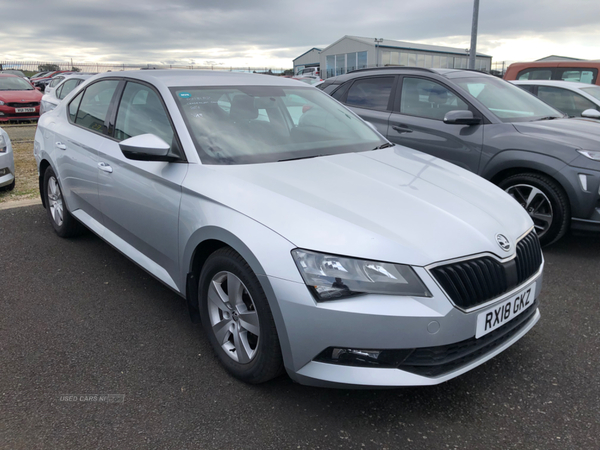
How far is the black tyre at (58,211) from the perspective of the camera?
449 cm

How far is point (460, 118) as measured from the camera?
4.79 m

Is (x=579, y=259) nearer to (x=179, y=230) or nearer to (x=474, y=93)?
(x=474, y=93)

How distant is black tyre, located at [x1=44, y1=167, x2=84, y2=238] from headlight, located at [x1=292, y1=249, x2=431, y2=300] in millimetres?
3232

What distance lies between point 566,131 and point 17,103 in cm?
1572

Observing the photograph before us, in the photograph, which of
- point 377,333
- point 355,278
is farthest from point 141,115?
point 377,333

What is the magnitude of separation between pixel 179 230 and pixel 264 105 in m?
1.14

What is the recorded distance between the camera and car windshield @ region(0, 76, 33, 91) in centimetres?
1593

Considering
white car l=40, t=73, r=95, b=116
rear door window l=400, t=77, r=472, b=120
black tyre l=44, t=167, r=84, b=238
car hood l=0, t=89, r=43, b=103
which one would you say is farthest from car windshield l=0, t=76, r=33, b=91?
rear door window l=400, t=77, r=472, b=120

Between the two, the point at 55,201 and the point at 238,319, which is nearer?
the point at 238,319

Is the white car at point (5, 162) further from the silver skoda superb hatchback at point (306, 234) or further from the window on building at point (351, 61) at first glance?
the window on building at point (351, 61)

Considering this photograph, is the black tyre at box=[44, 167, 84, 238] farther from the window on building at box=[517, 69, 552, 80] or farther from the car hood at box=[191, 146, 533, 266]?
the window on building at box=[517, 69, 552, 80]

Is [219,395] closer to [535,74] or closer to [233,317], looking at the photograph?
[233,317]

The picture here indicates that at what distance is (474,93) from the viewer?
5250mm

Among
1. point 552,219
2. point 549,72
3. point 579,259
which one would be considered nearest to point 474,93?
point 552,219
